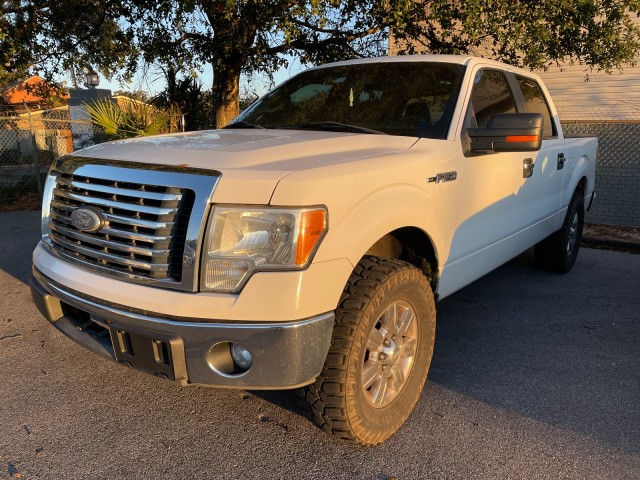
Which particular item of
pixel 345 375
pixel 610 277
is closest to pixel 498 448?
pixel 345 375

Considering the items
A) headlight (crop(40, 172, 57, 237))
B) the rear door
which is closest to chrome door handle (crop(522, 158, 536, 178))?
the rear door

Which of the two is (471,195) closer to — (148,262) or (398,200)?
(398,200)

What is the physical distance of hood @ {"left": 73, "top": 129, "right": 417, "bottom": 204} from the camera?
2082mm

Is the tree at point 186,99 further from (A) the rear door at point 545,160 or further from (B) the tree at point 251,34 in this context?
(A) the rear door at point 545,160

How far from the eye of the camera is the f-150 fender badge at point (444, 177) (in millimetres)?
2809

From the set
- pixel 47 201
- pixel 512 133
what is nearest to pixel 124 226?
pixel 47 201

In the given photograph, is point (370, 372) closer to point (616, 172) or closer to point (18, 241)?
point (18, 241)

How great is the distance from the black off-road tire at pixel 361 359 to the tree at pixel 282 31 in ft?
12.7

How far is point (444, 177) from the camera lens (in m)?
2.91

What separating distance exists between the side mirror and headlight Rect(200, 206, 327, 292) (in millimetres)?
1558

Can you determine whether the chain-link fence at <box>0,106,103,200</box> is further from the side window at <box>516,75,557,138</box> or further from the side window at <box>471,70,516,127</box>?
the side window at <box>471,70,516,127</box>

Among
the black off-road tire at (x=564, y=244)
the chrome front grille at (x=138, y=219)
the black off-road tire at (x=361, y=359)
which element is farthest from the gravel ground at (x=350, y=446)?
the black off-road tire at (x=564, y=244)

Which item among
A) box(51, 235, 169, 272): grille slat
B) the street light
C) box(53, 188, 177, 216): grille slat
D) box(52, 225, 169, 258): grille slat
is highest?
the street light

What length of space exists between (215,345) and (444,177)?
1.58 meters
